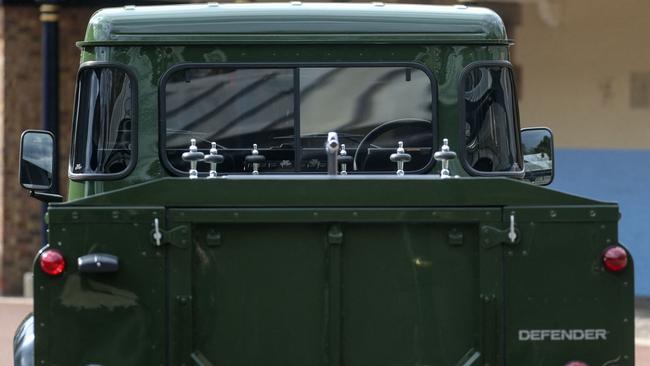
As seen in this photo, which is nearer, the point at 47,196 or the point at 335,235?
the point at 335,235

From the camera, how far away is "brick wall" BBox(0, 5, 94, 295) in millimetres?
13094

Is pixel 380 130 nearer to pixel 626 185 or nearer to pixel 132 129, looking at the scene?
pixel 132 129

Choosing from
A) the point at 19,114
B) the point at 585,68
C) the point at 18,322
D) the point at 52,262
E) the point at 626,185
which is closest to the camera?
the point at 52,262

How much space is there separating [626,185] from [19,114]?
6483 millimetres

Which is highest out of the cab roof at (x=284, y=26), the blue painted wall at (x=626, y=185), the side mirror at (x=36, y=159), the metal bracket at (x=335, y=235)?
the cab roof at (x=284, y=26)

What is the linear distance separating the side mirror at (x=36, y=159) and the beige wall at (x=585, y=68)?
25.8 feet

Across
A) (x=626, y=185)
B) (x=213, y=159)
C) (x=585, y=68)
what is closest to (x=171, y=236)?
(x=213, y=159)

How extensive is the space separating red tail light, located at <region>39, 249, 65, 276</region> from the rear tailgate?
448mm

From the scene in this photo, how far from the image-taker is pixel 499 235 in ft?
13.7

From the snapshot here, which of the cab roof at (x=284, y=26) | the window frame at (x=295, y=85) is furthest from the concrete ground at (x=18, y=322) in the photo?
the cab roof at (x=284, y=26)

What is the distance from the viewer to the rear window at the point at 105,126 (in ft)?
Answer: 18.6

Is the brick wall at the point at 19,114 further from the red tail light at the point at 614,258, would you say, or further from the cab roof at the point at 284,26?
the red tail light at the point at 614,258

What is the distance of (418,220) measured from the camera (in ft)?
13.8

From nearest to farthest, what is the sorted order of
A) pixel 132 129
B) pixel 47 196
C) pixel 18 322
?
pixel 132 129 → pixel 47 196 → pixel 18 322
